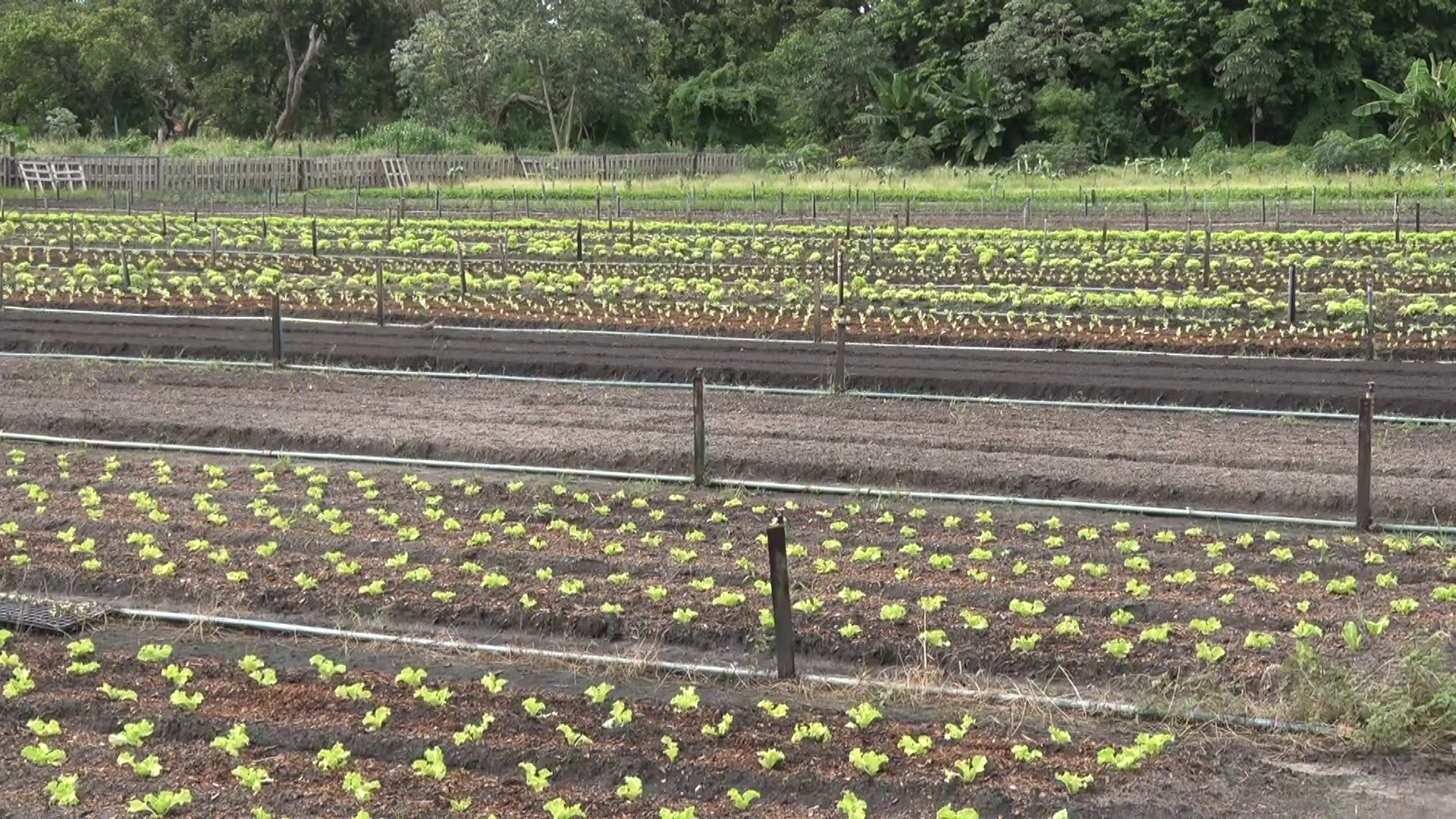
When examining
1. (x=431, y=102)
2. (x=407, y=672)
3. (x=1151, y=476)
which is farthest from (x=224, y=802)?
(x=431, y=102)

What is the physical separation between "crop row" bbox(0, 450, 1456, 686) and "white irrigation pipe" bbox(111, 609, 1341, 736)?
378mm

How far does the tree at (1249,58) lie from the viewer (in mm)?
48812

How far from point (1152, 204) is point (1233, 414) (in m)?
22.9

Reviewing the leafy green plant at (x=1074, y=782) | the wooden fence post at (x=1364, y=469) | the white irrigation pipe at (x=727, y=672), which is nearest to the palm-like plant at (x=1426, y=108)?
the wooden fence post at (x=1364, y=469)

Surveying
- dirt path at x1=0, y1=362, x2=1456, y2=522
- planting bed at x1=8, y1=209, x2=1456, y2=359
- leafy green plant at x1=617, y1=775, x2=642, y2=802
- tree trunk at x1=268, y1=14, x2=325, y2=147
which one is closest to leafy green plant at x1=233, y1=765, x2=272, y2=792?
leafy green plant at x1=617, y1=775, x2=642, y2=802

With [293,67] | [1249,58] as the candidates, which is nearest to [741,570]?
[1249,58]

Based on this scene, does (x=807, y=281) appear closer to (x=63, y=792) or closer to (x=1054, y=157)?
(x=63, y=792)

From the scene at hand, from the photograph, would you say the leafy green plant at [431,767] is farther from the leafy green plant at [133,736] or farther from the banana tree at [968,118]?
the banana tree at [968,118]

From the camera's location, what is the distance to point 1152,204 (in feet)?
122

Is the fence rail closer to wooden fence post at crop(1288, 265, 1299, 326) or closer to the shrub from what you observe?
the shrub

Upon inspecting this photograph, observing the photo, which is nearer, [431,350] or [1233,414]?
[1233,414]

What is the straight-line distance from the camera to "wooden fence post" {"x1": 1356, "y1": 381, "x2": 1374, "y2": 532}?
10.9 metres

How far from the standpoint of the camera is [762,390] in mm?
16422

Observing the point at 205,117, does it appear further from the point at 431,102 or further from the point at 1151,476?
the point at 1151,476
